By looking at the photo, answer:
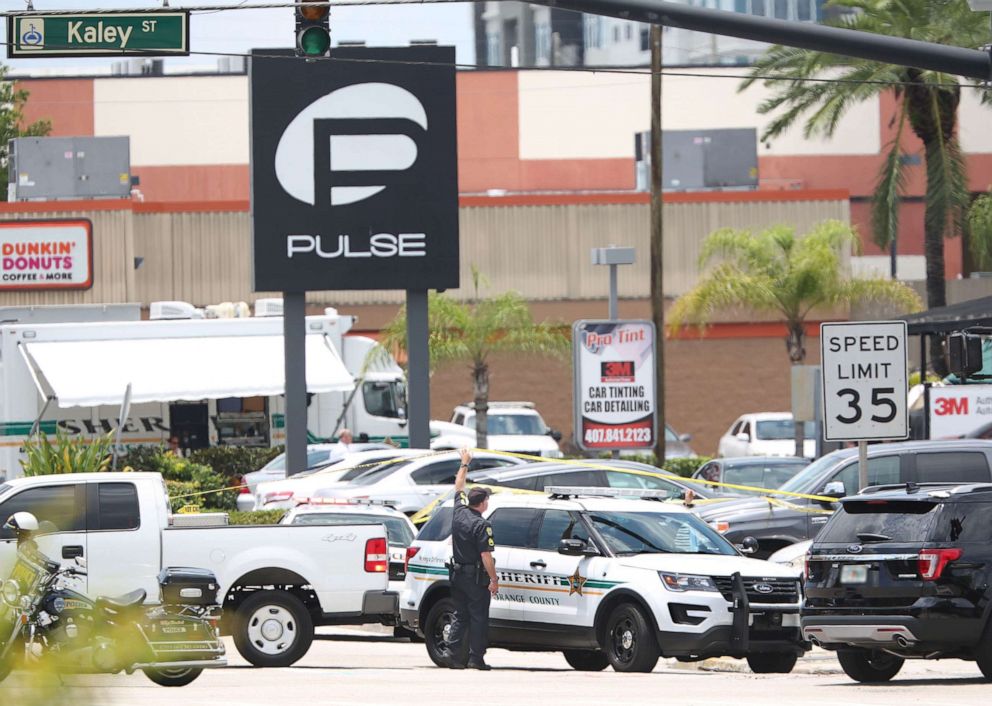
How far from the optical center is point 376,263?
2427 centimetres

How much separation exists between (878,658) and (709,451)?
105ft

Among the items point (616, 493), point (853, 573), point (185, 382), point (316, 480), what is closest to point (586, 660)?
point (616, 493)

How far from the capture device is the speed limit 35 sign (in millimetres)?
14977

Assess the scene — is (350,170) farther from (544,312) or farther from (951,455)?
(544,312)

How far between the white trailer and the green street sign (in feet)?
46.7

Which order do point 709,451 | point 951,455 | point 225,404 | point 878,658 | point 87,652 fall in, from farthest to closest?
point 709,451 < point 225,404 < point 951,455 < point 878,658 < point 87,652

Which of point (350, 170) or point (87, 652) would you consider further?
point (350, 170)

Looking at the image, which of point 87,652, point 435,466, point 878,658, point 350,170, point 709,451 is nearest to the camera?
point 87,652

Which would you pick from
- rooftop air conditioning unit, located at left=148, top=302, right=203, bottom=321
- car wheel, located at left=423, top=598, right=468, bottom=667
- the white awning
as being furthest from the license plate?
rooftop air conditioning unit, located at left=148, top=302, right=203, bottom=321

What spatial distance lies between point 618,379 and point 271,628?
11.5m

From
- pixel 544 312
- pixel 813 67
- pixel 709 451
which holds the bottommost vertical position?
pixel 709 451

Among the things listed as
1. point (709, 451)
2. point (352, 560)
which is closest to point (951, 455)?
point (352, 560)

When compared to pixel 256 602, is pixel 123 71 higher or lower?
higher

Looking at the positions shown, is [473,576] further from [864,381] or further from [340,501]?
[340,501]
